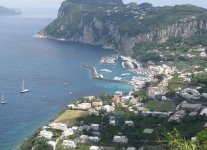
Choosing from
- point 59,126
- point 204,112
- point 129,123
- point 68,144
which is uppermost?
point 204,112

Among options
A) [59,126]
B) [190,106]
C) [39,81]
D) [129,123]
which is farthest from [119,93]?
[59,126]

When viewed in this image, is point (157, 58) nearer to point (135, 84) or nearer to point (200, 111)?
point (135, 84)

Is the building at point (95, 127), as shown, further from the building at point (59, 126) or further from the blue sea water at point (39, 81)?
the blue sea water at point (39, 81)

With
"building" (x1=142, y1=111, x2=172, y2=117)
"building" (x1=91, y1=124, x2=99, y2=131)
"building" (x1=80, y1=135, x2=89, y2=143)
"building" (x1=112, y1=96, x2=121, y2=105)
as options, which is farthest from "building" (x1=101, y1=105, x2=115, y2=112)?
"building" (x1=80, y1=135, x2=89, y2=143)

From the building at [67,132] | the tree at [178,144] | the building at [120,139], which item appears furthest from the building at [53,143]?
the tree at [178,144]

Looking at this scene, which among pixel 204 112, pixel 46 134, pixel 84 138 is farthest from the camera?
pixel 204 112

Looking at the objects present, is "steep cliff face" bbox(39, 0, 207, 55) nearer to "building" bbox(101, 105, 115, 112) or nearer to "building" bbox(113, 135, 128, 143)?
"building" bbox(101, 105, 115, 112)

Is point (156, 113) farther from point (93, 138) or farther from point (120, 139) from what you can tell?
point (93, 138)
